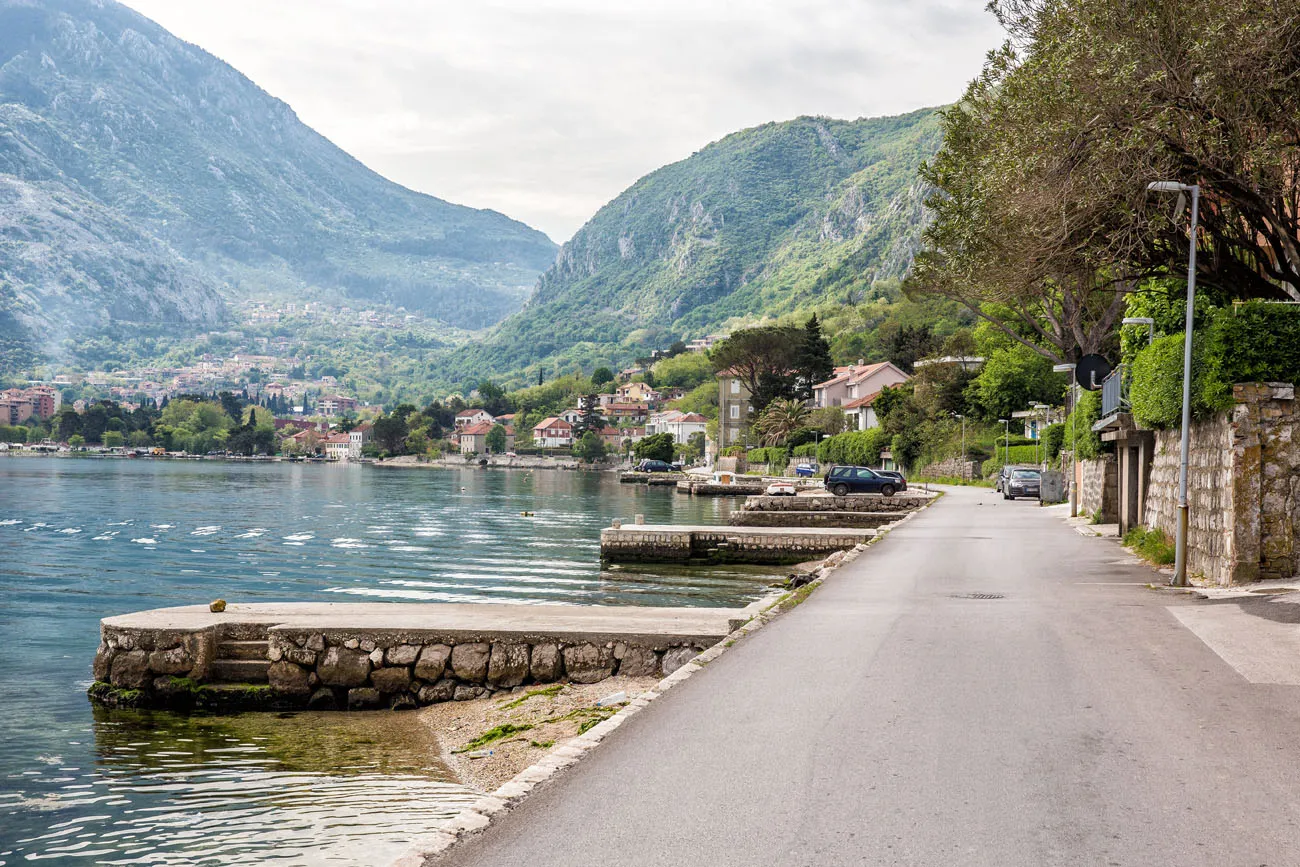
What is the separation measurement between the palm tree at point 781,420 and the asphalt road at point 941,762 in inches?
4375

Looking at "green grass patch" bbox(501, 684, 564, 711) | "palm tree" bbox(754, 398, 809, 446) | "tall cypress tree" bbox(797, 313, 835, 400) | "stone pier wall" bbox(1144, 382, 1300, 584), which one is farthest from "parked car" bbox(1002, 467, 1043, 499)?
"tall cypress tree" bbox(797, 313, 835, 400)

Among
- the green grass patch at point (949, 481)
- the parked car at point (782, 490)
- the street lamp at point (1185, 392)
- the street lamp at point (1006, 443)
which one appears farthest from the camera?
the green grass patch at point (949, 481)

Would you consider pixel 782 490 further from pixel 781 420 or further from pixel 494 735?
pixel 494 735

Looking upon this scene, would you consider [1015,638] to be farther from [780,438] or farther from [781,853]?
[780,438]

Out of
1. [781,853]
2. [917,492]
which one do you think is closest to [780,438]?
[917,492]

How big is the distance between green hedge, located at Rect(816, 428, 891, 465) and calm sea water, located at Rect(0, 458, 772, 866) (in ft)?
84.6

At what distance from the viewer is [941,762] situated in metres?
7.56

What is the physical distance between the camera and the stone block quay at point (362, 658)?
49.3 feet

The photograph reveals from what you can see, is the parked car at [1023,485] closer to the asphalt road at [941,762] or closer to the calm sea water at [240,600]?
the calm sea water at [240,600]

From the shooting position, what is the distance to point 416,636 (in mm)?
15523

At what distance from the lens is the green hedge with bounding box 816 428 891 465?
321ft

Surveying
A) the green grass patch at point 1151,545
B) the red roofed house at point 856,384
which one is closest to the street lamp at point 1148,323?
the green grass patch at point 1151,545

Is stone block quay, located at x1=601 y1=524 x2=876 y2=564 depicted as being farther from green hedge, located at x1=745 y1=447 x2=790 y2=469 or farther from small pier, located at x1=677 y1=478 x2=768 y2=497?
green hedge, located at x1=745 y1=447 x2=790 y2=469

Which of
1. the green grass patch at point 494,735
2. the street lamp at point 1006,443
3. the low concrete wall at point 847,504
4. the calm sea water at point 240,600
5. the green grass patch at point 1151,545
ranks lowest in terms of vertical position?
the calm sea water at point 240,600
